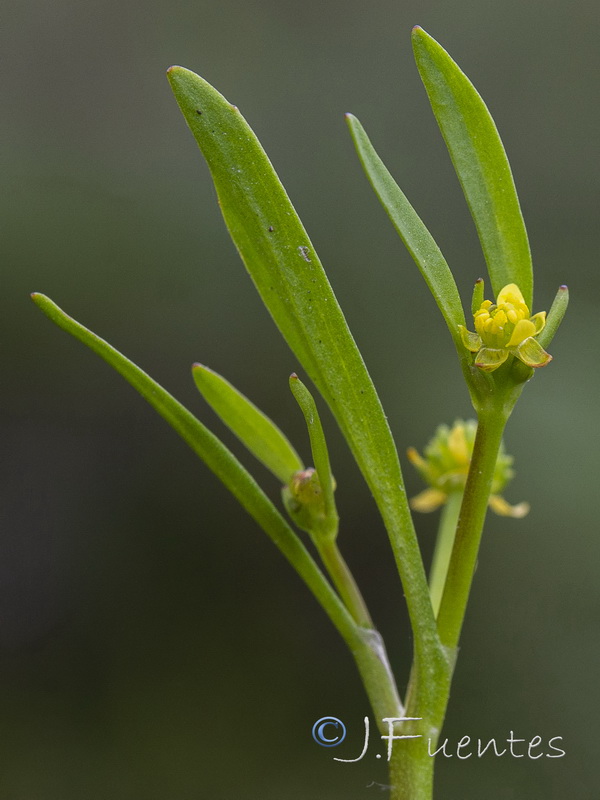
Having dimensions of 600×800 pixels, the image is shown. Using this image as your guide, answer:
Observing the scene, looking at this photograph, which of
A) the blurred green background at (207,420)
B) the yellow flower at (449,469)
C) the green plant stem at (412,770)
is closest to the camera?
the green plant stem at (412,770)

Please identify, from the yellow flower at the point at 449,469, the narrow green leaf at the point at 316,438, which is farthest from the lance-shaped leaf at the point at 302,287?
the yellow flower at the point at 449,469

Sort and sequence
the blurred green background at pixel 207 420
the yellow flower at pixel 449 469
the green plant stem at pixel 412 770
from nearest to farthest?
1. the green plant stem at pixel 412 770
2. the yellow flower at pixel 449 469
3. the blurred green background at pixel 207 420

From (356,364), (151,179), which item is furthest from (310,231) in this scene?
(356,364)

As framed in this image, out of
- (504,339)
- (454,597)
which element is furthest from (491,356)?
(454,597)

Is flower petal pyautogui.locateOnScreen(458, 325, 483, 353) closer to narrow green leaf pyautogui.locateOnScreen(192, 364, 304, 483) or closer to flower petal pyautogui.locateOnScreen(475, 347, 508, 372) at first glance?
flower petal pyautogui.locateOnScreen(475, 347, 508, 372)

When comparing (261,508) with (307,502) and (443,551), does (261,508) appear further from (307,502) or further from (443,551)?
(443,551)

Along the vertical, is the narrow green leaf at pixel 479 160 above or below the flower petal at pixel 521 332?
above

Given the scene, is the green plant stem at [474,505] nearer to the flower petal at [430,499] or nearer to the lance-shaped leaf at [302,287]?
the lance-shaped leaf at [302,287]

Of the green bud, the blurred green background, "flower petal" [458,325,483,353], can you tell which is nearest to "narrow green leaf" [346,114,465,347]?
"flower petal" [458,325,483,353]
